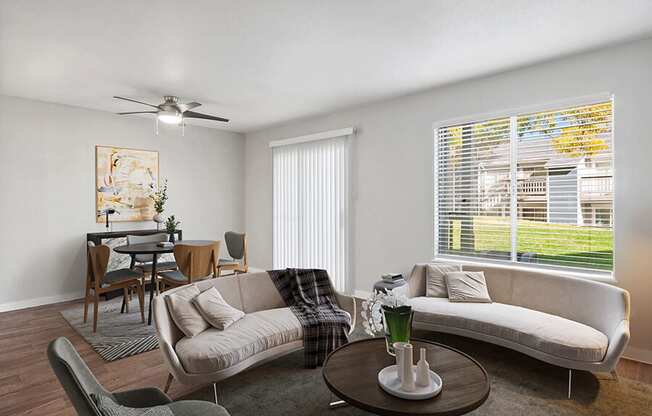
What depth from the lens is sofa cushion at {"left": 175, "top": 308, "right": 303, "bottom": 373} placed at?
2.33m

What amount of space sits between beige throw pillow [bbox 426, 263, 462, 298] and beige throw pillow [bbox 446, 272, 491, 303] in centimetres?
9

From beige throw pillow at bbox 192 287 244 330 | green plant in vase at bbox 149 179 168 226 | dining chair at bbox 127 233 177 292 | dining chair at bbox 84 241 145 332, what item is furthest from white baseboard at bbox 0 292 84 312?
beige throw pillow at bbox 192 287 244 330

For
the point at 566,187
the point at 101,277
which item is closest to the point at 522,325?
the point at 566,187

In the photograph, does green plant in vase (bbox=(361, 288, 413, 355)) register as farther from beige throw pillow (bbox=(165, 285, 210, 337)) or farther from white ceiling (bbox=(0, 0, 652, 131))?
white ceiling (bbox=(0, 0, 652, 131))

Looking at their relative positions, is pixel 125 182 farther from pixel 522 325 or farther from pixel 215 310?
pixel 522 325

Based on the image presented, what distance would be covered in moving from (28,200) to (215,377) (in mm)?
4010

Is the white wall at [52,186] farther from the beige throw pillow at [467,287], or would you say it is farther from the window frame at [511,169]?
the beige throw pillow at [467,287]

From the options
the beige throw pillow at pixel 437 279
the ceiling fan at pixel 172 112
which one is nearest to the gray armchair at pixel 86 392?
the beige throw pillow at pixel 437 279

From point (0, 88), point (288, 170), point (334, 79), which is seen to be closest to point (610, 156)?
point (334, 79)

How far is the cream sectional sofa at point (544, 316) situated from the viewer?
8.01 feet

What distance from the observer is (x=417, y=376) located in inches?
75.1

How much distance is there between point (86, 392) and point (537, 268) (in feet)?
12.4

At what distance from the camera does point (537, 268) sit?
3656 mm

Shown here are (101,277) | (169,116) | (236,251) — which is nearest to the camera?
(101,277)
